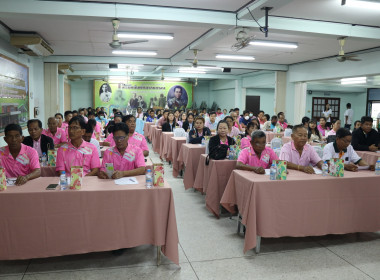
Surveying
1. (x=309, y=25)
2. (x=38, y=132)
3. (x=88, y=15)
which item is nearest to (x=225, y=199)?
(x=38, y=132)

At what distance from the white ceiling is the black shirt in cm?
217

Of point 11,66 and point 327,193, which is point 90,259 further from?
point 11,66

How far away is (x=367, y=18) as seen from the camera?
5.94 meters

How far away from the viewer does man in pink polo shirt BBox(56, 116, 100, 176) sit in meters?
3.39

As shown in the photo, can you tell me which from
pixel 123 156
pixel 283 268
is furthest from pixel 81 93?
pixel 283 268

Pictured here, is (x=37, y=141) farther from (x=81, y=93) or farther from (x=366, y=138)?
(x=81, y=93)

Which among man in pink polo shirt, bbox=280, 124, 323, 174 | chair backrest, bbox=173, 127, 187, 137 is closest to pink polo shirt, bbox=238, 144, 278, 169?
man in pink polo shirt, bbox=280, 124, 323, 174

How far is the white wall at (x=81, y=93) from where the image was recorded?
19.5 metres

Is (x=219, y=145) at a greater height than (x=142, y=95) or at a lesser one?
lesser

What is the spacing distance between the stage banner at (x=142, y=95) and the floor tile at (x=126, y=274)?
16354 millimetres

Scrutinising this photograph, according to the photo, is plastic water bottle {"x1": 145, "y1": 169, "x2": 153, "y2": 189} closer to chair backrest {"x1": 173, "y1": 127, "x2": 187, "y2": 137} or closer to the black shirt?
the black shirt

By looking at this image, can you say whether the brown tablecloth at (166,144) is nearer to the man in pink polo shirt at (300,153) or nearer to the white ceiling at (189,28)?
the white ceiling at (189,28)

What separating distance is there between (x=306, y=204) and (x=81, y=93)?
61.2 feet

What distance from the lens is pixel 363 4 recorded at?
512 cm
